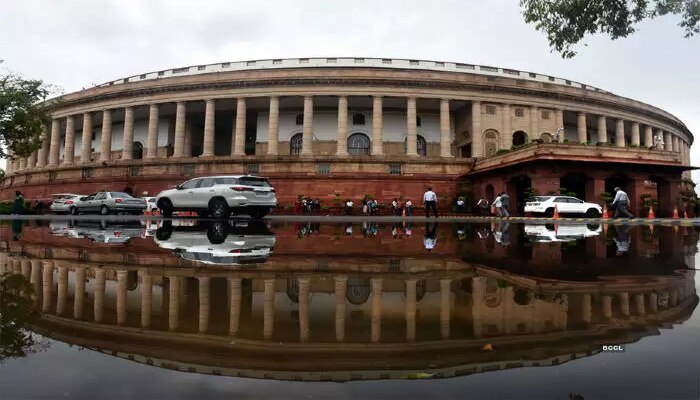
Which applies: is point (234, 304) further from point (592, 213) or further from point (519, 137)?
point (519, 137)

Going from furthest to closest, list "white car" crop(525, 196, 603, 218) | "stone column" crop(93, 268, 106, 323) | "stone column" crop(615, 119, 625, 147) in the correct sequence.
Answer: "stone column" crop(615, 119, 625, 147), "white car" crop(525, 196, 603, 218), "stone column" crop(93, 268, 106, 323)

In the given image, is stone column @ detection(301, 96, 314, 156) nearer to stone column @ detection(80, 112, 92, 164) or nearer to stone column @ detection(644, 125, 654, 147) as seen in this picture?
stone column @ detection(80, 112, 92, 164)

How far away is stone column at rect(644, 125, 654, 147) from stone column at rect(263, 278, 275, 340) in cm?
5556

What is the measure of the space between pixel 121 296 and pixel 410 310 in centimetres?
213

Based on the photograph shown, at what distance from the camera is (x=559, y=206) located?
2241 cm

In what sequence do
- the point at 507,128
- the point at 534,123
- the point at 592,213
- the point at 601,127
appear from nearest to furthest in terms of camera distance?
the point at 592,213, the point at 507,128, the point at 534,123, the point at 601,127

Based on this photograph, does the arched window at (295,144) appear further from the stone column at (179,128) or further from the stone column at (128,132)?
the stone column at (128,132)

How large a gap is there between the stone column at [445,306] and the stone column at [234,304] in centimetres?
112

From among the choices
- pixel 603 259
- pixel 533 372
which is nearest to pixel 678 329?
pixel 533 372

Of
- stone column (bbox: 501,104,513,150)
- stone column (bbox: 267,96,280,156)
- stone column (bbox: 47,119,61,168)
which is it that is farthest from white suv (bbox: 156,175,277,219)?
stone column (bbox: 47,119,61,168)

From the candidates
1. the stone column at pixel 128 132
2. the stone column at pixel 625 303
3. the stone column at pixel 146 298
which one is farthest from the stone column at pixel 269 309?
the stone column at pixel 128 132

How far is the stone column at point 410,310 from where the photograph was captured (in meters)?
2.15

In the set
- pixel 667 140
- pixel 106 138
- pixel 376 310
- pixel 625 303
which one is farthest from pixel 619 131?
pixel 106 138

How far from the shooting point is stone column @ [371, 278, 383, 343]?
213cm
